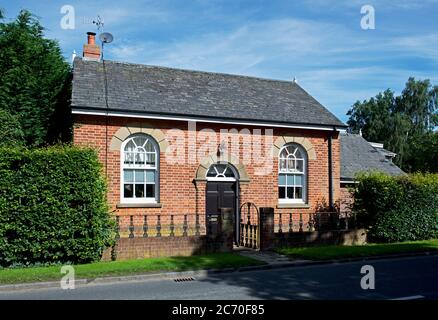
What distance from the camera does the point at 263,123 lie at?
1683 cm

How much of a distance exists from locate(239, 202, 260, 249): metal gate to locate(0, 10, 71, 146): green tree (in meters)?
8.69

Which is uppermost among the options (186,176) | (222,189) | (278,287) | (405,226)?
(186,176)

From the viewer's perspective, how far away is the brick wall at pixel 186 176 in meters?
14.9

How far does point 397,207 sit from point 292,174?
13.2 feet

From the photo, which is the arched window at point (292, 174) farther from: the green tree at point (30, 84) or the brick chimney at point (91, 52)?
the green tree at point (30, 84)

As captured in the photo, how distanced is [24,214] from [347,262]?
877 cm

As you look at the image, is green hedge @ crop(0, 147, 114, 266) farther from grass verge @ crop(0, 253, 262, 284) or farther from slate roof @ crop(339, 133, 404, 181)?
slate roof @ crop(339, 133, 404, 181)

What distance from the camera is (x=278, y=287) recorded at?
933cm

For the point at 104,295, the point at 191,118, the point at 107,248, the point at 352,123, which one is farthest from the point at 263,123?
the point at 352,123

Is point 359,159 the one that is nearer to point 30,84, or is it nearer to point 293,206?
point 293,206

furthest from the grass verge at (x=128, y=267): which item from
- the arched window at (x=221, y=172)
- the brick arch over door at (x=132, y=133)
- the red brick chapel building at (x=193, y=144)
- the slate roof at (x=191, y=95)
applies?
the slate roof at (x=191, y=95)

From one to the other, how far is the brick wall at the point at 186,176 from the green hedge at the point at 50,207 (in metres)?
2.23

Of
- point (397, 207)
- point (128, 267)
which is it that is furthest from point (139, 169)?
point (397, 207)

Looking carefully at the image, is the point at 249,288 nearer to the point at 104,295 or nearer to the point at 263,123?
the point at 104,295
